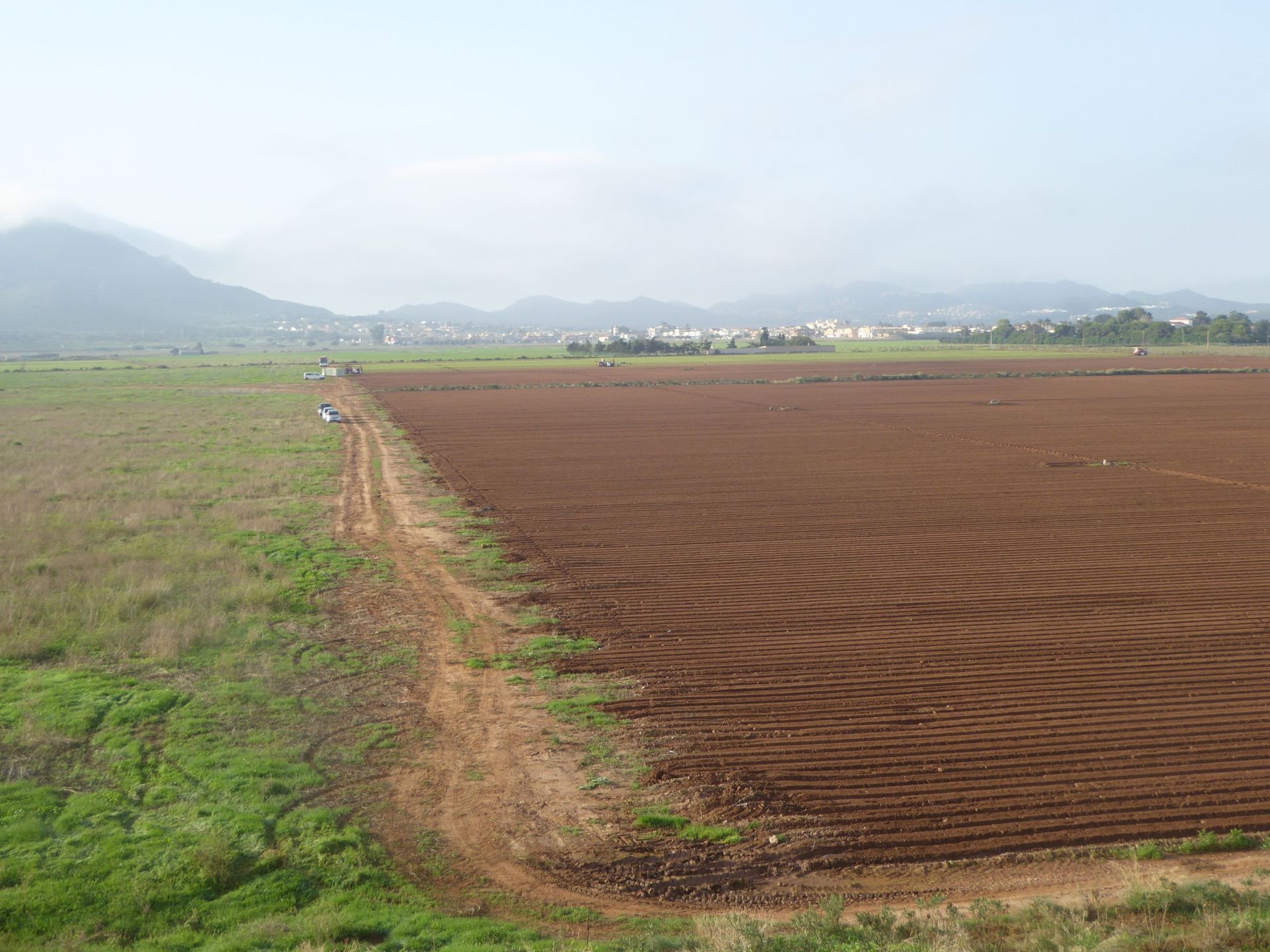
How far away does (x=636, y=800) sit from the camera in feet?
32.3

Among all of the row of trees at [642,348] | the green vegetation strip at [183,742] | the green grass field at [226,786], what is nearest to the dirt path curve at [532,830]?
the green grass field at [226,786]

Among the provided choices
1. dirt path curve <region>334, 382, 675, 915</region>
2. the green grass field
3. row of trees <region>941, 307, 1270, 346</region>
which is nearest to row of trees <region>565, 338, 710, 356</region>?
row of trees <region>941, 307, 1270, 346</region>

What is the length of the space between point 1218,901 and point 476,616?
37.1 feet

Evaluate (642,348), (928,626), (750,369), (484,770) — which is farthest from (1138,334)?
(484,770)

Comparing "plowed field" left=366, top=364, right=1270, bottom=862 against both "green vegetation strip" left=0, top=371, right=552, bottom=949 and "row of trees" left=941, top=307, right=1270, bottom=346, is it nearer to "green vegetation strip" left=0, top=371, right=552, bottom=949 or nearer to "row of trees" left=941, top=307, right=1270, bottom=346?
"green vegetation strip" left=0, top=371, right=552, bottom=949

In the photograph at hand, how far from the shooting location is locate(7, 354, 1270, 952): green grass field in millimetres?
7215

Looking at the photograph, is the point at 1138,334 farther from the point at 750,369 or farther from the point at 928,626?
the point at 928,626

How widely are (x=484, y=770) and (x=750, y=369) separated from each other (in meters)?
107

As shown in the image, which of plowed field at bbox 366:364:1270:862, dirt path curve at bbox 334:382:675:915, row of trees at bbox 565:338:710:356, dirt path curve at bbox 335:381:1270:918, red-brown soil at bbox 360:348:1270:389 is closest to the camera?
dirt path curve at bbox 335:381:1270:918

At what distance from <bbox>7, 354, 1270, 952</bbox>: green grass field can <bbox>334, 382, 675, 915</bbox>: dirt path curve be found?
43 cm

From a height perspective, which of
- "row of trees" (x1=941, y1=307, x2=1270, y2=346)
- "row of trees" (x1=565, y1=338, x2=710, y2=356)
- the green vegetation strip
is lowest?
the green vegetation strip

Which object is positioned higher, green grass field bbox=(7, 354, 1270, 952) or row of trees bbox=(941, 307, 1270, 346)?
row of trees bbox=(941, 307, 1270, 346)

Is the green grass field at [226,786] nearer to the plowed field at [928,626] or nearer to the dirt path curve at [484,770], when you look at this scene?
the dirt path curve at [484,770]

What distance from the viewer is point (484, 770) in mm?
10594
